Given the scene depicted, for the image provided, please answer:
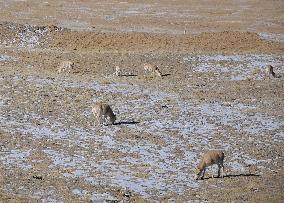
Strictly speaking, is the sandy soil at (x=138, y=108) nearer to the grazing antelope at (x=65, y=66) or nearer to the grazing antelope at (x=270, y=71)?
the grazing antelope at (x=65, y=66)

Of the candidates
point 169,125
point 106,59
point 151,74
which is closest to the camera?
point 169,125

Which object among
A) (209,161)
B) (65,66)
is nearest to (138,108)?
(65,66)

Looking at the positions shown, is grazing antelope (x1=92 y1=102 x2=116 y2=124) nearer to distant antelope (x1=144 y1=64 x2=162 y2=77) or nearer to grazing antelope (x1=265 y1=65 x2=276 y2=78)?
distant antelope (x1=144 y1=64 x2=162 y2=77)

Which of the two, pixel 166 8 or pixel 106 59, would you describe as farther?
pixel 166 8

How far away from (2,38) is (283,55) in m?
19.2

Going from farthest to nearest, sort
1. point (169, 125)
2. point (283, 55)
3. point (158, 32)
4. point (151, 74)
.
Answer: point (158, 32), point (283, 55), point (151, 74), point (169, 125)

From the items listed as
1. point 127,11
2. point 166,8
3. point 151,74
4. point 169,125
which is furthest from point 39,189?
point 166,8

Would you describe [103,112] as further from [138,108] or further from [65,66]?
[65,66]

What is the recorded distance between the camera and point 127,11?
58.2 m

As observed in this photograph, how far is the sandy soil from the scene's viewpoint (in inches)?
719

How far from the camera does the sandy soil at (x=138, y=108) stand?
1827 cm

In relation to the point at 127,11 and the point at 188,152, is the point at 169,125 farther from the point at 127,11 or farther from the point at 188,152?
the point at 127,11

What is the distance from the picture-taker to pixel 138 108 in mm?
27297

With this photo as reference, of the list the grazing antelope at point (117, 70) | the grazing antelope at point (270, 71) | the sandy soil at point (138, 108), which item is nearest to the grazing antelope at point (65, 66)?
the sandy soil at point (138, 108)
